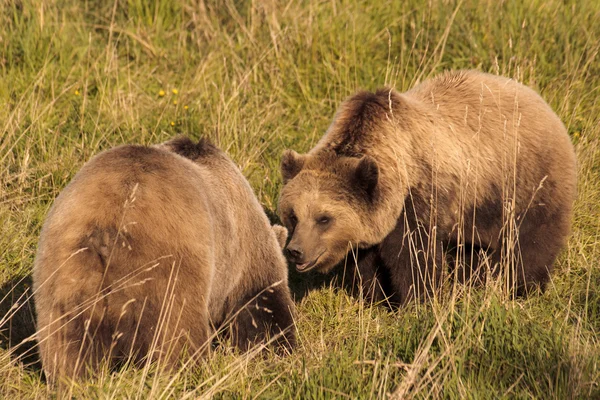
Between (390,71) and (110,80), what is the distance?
269 centimetres

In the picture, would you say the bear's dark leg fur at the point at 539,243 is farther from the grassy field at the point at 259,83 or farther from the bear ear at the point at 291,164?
the bear ear at the point at 291,164

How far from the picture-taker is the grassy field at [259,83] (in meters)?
6.17

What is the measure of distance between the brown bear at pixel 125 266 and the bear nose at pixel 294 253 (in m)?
1.33

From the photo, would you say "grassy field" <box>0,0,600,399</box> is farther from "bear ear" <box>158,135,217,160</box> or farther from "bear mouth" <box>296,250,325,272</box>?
"bear ear" <box>158,135,217,160</box>

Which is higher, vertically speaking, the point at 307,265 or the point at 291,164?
the point at 291,164

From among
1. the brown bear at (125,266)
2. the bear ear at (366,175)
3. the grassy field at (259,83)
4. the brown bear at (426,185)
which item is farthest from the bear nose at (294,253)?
the brown bear at (125,266)

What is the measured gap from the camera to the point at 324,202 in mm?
6055

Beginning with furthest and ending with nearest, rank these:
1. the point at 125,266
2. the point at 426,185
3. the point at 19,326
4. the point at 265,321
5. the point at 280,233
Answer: the point at 426,185
the point at 280,233
the point at 19,326
the point at 265,321
the point at 125,266

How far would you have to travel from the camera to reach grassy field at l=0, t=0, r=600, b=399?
6.17 m

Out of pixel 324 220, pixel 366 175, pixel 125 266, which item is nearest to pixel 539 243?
pixel 366 175

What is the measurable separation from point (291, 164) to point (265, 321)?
124 centimetres

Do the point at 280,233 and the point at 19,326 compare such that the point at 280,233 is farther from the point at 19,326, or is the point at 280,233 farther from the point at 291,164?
the point at 19,326

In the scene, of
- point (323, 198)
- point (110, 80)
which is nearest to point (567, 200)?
point (323, 198)

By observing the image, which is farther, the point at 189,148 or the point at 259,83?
the point at 259,83
